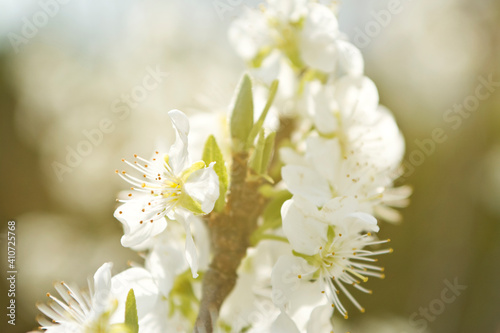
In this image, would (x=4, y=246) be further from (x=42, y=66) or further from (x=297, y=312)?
(x=297, y=312)

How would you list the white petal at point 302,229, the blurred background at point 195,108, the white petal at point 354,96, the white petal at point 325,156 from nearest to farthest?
the white petal at point 302,229 < the white petal at point 325,156 < the white petal at point 354,96 < the blurred background at point 195,108

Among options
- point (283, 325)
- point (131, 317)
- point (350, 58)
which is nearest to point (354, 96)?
point (350, 58)

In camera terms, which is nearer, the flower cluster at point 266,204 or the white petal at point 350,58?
the flower cluster at point 266,204

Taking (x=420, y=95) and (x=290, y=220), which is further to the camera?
(x=420, y=95)

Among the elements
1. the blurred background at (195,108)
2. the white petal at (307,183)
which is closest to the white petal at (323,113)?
the white petal at (307,183)

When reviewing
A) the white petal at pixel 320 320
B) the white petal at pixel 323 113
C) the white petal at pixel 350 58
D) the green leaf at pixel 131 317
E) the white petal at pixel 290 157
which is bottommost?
the white petal at pixel 320 320

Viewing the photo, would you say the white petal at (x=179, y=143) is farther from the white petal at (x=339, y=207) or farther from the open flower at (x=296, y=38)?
the open flower at (x=296, y=38)

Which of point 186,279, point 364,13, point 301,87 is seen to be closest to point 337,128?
point 301,87

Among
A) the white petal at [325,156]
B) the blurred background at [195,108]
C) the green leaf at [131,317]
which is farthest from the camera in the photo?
the blurred background at [195,108]
